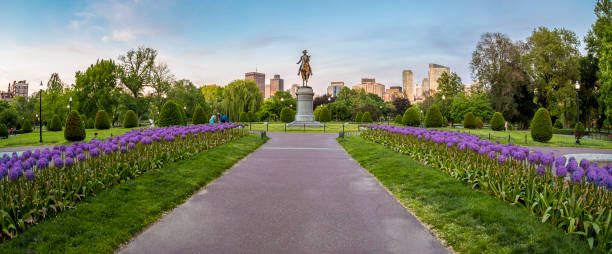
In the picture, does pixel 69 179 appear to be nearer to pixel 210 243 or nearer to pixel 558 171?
pixel 210 243

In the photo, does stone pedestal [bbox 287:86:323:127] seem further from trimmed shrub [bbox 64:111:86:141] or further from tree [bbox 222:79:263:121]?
trimmed shrub [bbox 64:111:86:141]

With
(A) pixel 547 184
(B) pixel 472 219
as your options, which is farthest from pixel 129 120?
(A) pixel 547 184

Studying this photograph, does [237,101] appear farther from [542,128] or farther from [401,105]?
[401,105]

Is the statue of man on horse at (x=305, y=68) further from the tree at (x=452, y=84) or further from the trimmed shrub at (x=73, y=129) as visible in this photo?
the tree at (x=452, y=84)

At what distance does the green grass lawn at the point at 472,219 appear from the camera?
4125 millimetres

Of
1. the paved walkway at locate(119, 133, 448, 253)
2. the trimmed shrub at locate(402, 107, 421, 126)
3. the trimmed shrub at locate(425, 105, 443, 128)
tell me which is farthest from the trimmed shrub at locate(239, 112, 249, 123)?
the paved walkway at locate(119, 133, 448, 253)

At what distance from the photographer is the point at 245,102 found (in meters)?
52.1

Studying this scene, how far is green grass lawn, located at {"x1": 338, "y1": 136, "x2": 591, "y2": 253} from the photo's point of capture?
4.12 metres

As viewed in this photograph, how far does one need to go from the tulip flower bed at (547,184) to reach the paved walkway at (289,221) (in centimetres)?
174

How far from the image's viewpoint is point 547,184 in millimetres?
5414

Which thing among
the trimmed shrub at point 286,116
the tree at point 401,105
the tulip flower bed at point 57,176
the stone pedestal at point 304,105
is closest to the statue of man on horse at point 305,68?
the stone pedestal at point 304,105

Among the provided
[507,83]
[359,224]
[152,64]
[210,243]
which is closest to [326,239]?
[359,224]

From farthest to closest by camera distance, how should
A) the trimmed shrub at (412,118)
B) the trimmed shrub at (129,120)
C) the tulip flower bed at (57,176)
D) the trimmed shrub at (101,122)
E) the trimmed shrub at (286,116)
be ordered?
the trimmed shrub at (286,116), the trimmed shrub at (129,120), the trimmed shrub at (412,118), the trimmed shrub at (101,122), the tulip flower bed at (57,176)

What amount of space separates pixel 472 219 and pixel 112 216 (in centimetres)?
538
